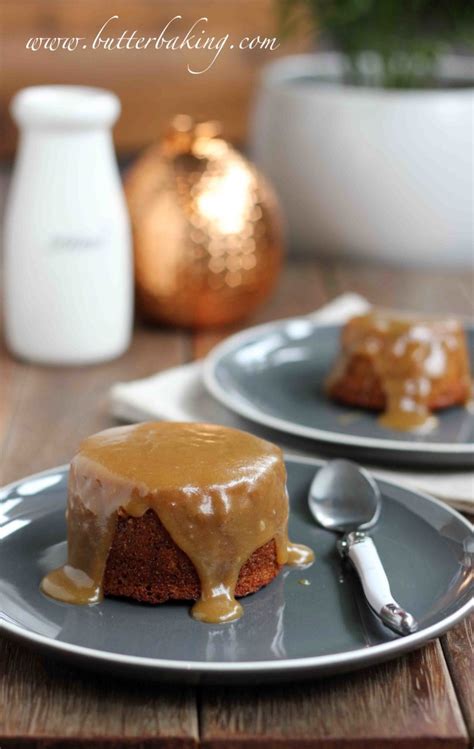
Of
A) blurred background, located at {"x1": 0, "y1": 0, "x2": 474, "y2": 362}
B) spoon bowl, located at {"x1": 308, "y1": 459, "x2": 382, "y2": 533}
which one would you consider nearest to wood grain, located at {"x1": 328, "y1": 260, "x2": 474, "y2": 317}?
blurred background, located at {"x1": 0, "y1": 0, "x2": 474, "y2": 362}

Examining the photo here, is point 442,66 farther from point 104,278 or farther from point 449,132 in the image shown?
point 104,278

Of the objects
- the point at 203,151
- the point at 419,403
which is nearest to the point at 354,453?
the point at 419,403

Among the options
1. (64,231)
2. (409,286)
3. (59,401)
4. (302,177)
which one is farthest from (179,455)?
(302,177)

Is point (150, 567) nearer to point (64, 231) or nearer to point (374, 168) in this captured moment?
point (64, 231)

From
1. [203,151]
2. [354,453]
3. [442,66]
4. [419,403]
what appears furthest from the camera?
[442,66]

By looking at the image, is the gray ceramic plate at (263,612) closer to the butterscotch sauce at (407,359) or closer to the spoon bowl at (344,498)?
the spoon bowl at (344,498)
